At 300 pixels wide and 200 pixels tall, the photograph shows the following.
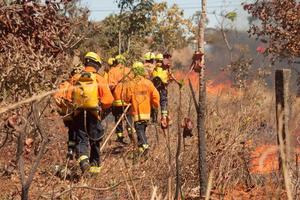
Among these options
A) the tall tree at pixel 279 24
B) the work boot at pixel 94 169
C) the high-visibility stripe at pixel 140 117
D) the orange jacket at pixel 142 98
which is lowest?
the work boot at pixel 94 169

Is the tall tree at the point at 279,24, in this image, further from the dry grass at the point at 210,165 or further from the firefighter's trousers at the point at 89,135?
the firefighter's trousers at the point at 89,135

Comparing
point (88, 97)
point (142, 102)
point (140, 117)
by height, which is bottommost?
point (140, 117)

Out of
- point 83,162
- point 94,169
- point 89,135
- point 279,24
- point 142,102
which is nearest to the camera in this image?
point 94,169

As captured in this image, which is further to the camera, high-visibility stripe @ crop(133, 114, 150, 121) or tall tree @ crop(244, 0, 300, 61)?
tall tree @ crop(244, 0, 300, 61)

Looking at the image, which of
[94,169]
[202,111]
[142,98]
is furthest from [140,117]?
[202,111]

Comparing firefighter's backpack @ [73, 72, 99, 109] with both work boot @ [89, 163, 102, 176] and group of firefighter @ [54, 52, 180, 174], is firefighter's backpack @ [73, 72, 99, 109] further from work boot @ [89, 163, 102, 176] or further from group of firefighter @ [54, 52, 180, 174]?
work boot @ [89, 163, 102, 176]

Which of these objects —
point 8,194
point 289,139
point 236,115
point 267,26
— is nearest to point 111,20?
point 267,26

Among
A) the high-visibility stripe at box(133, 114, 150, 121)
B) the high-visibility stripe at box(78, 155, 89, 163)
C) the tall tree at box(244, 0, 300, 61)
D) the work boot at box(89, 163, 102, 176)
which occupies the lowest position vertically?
the work boot at box(89, 163, 102, 176)

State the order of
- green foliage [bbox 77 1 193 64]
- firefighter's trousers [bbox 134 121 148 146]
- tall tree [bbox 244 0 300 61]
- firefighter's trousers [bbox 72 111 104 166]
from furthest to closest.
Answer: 1. green foliage [bbox 77 1 193 64]
2. tall tree [bbox 244 0 300 61]
3. firefighter's trousers [bbox 134 121 148 146]
4. firefighter's trousers [bbox 72 111 104 166]

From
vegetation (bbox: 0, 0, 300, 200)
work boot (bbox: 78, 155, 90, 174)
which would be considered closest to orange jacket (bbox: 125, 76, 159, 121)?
vegetation (bbox: 0, 0, 300, 200)

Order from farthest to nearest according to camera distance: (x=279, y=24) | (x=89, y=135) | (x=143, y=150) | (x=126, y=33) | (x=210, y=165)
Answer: (x=126, y=33)
(x=279, y=24)
(x=89, y=135)
(x=143, y=150)
(x=210, y=165)

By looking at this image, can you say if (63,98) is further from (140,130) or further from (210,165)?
(140,130)

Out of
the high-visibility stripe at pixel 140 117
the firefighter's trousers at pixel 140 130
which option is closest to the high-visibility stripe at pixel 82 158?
the firefighter's trousers at pixel 140 130

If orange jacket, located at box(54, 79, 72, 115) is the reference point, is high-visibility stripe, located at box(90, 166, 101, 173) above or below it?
below
